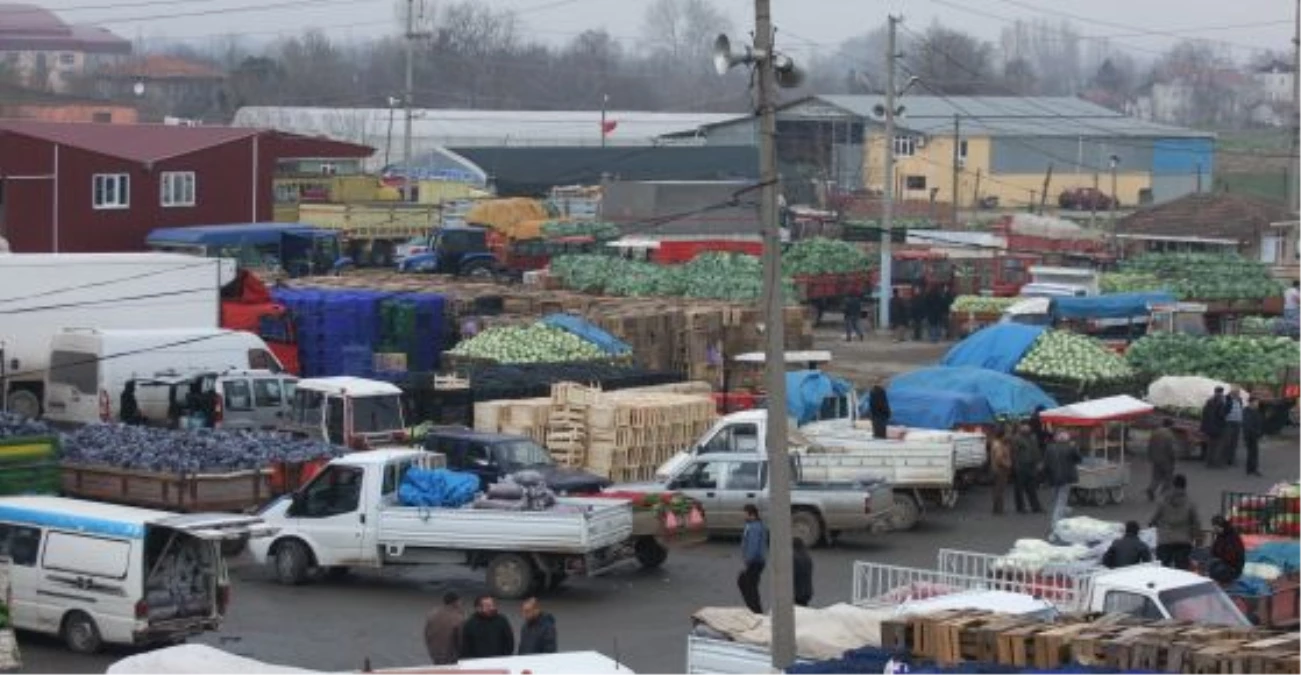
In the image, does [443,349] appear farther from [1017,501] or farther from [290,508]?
[290,508]

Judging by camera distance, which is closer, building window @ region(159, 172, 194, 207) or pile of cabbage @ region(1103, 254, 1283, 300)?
pile of cabbage @ region(1103, 254, 1283, 300)

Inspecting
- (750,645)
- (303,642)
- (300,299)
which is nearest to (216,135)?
(300,299)

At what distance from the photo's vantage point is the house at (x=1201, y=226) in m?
69.6

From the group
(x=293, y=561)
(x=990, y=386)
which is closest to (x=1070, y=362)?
(x=990, y=386)

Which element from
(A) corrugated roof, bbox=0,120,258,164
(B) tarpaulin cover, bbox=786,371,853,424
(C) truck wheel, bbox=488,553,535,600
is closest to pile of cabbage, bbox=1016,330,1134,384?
(B) tarpaulin cover, bbox=786,371,853,424

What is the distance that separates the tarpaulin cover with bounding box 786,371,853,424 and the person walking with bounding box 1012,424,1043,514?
10.5 feet

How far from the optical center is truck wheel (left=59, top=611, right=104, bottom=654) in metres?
20.3

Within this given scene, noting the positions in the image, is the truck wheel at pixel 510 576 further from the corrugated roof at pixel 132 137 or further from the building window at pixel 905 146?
the building window at pixel 905 146

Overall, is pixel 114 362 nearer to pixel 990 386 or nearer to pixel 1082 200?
pixel 990 386

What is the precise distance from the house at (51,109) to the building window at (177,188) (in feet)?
211

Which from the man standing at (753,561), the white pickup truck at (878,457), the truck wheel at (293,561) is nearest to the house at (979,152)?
the white pickup truck at (878,457)

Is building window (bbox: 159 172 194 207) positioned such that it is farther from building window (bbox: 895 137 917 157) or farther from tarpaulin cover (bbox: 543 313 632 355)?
building window (bbox: 895 137 917 157)

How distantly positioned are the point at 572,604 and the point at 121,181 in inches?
1209

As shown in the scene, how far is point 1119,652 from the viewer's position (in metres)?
15.0
